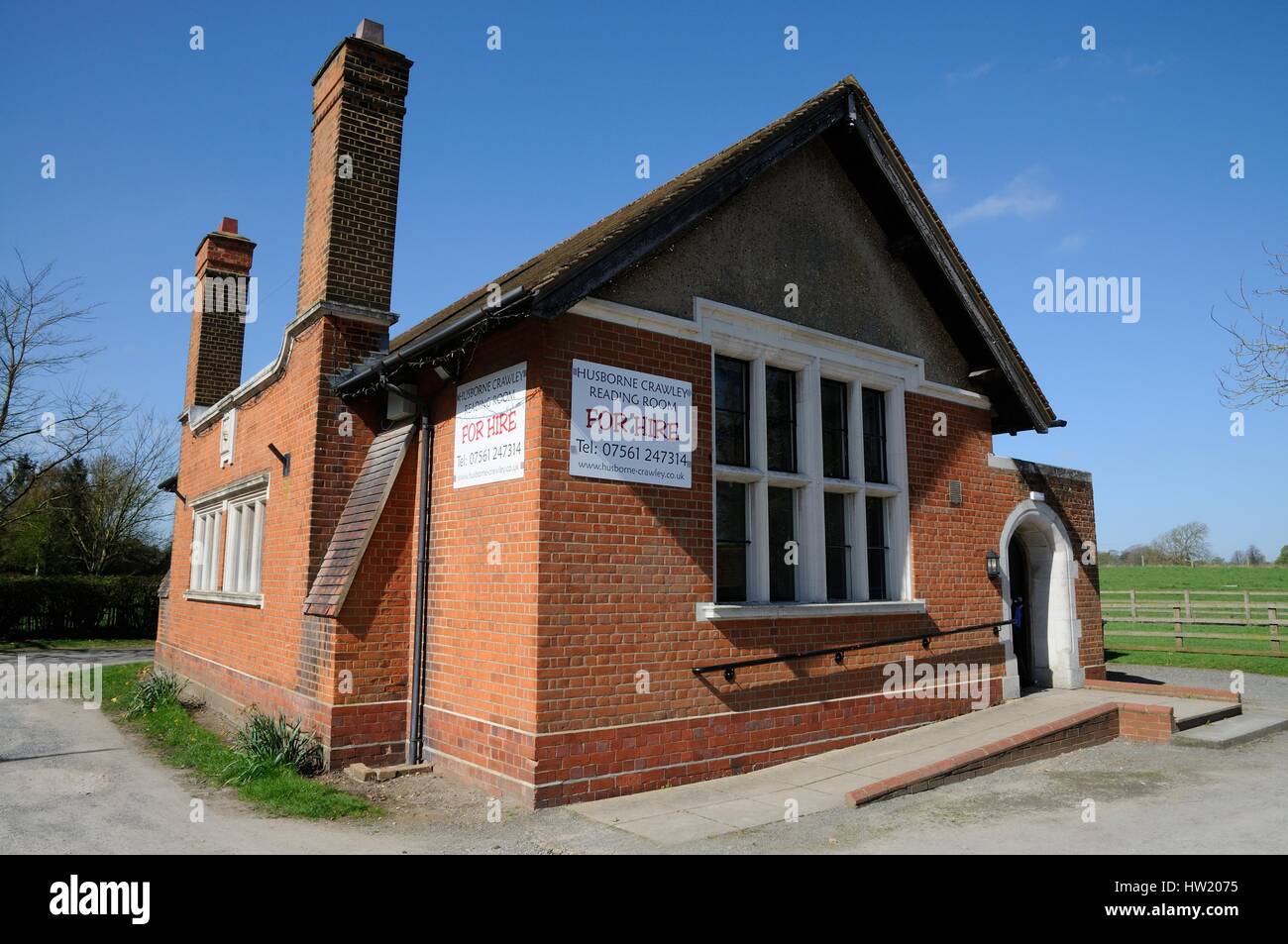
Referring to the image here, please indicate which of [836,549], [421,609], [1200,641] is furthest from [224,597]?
[1200,641]

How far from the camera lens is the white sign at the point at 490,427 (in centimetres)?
744

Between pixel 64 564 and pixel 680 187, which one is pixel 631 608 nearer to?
pixel 680 187

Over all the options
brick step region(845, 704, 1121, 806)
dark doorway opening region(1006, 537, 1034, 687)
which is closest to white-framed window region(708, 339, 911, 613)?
brick step region(845, 704, 1121, 806)

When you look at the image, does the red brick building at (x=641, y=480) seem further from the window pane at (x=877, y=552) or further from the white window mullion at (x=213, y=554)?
the white window mullion at (x=213, y=554)

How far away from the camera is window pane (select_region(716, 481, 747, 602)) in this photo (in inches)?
328

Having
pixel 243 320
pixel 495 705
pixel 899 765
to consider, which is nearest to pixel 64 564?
pixel 243 320

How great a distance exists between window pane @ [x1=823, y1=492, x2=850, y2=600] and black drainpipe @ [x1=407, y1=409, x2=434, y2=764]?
14.3 feet

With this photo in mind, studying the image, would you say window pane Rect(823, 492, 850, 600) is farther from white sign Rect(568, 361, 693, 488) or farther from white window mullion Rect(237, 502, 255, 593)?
white window mullion Rect(237, 502, 255, 593)

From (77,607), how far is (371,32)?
25.8 m

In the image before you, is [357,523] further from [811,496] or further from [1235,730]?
[1235,730]

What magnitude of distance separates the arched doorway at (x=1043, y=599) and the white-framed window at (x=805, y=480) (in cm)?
306

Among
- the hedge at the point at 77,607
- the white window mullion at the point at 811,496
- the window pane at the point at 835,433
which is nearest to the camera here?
the white window mullion at the point at 811,496

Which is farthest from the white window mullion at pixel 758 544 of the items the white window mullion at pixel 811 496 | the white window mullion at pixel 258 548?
the white window mullion at pixel 258 548
